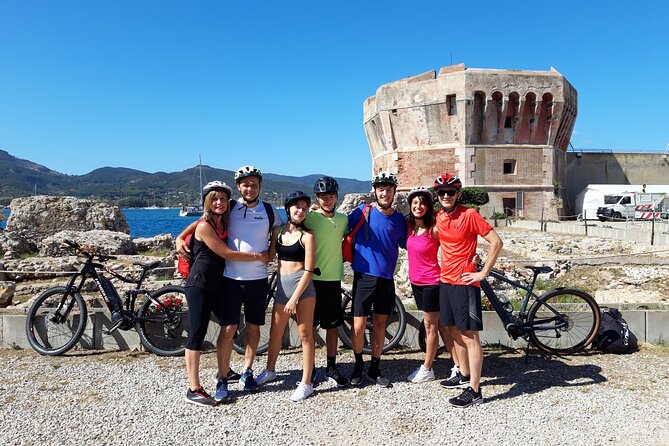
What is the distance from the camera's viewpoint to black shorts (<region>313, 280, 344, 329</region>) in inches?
174

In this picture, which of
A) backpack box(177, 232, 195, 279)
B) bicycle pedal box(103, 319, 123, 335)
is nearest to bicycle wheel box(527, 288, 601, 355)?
backpack box(177, 232, 195, 279)

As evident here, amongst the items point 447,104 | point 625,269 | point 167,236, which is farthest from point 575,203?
point 167,236

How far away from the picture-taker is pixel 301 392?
423 centimetres

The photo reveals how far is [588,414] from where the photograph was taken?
389cm

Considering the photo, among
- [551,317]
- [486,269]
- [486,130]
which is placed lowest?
[551,317]

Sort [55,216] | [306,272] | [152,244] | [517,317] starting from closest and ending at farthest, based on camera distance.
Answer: [306,272]
[517,317]
[152,244]
[55,216]

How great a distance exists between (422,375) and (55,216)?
53.6 ft

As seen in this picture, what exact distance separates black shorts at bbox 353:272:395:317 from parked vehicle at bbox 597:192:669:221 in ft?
97.4

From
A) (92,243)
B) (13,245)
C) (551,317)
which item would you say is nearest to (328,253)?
(551,317)

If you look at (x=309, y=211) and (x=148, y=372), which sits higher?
(x=309, y=211)

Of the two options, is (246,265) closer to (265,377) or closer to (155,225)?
(265,377)

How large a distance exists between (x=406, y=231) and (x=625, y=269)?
10.9m

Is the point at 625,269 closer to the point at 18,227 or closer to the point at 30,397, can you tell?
the point at 30,397

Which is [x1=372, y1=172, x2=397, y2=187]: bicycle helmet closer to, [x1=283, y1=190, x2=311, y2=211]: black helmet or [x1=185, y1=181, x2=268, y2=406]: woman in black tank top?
[x1=283, y1=190, x2=311, y2=211]: black helmet
